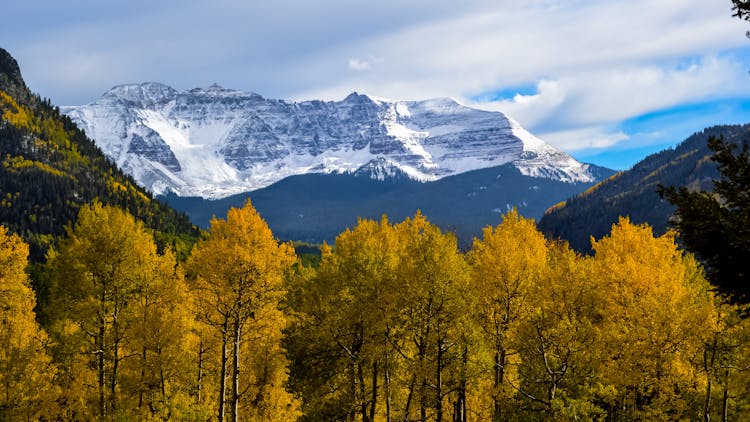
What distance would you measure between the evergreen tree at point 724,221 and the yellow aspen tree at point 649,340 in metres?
14.2

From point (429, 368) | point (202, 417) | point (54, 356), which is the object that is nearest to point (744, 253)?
point (429, 368)

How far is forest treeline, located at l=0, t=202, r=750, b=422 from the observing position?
30.5 meters

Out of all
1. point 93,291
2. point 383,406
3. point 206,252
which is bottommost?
point 383,406

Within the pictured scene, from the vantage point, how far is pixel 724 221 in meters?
14.3

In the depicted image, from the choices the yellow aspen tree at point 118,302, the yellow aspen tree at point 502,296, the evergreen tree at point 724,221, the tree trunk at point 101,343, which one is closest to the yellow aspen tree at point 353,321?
the yellow aspen tree at point 502,296

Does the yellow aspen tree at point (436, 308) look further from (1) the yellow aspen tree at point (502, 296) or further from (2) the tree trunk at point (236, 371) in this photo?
(2) the tree trunk at point (236, 371)

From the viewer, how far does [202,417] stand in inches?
A: 1272

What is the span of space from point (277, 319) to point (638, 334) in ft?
61.4

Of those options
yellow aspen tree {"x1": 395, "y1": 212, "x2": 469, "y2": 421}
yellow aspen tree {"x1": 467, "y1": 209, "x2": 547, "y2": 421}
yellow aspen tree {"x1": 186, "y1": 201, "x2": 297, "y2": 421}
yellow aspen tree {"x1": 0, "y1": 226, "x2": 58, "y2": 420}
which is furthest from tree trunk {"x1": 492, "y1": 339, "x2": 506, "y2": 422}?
yellow aspen tree {"x1": 0, "y1": 226, "x2": 58, "y2": 420}

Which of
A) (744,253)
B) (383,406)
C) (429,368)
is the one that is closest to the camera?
(744,253)

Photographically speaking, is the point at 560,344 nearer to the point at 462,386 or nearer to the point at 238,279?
the point at 462,386

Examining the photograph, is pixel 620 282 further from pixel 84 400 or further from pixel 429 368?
pixel 84 400

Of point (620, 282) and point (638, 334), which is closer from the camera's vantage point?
point (638, 334)

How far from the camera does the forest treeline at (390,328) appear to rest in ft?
100
